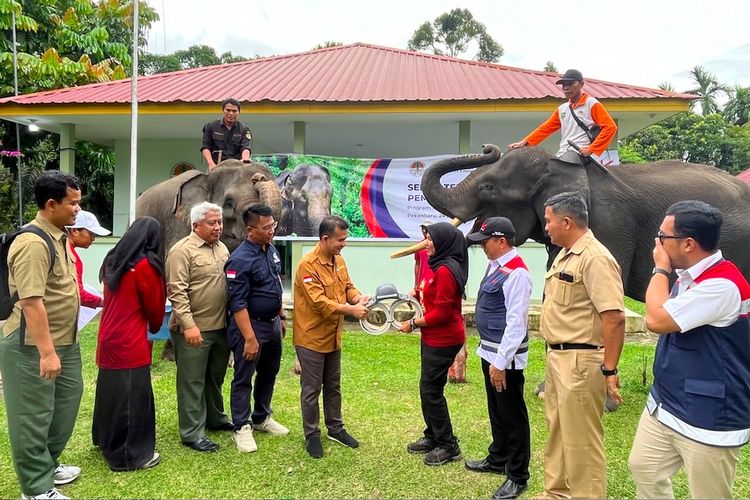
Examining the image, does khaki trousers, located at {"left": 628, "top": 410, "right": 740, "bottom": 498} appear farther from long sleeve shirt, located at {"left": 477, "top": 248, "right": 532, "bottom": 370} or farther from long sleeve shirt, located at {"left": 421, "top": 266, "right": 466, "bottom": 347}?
long sleeve shirt, located at {"left": 421, "top": 266, "right": 466, "bottom": 347}

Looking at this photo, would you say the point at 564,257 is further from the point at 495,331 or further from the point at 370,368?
the point at 370,368

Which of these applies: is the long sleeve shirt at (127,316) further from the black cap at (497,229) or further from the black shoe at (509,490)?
the black shoe at (509,490)

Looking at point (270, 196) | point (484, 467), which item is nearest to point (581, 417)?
point (484, 467)

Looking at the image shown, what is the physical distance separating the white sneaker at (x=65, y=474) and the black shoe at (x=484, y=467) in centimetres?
261

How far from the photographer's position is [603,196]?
4.85 metres

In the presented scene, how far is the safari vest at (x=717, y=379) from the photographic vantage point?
7.19 ft

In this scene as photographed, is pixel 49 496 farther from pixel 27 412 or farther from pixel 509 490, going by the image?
pixel 509 490

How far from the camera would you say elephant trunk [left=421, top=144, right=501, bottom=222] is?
496cm

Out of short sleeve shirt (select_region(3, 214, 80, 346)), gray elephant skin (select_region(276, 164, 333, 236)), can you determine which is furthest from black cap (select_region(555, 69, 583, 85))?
gray elephant skin (select_region(276, 164, 333, 236))

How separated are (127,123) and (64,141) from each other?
1.22 m

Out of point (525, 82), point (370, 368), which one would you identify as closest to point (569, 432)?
point (370, 368)

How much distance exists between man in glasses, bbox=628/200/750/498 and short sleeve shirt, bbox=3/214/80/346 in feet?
10.3

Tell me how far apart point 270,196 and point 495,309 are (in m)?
2.99

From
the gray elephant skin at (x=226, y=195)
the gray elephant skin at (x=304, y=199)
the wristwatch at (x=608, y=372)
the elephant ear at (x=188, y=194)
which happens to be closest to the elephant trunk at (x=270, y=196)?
the gray elephant skin at (x=226, y=195)
